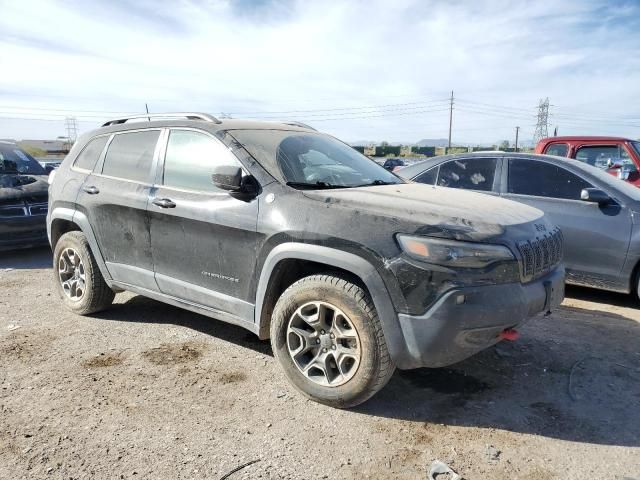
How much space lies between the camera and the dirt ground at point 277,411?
2.58 m

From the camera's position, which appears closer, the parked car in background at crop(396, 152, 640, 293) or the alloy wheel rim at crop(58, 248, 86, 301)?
the alloy wheel rim at crop(58, 248, 86, 301)

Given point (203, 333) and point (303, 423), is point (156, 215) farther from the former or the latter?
point (303, 423)

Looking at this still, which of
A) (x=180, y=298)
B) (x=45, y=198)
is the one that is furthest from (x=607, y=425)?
(x=45, y=198)

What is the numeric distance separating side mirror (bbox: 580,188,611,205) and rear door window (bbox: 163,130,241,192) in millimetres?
3573

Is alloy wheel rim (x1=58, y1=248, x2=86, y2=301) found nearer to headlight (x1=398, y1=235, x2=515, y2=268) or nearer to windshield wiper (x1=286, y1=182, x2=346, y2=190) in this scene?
windshield wiper (x1=286, y1=182, x2=346, y2=190)

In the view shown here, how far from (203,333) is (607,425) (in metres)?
3.03

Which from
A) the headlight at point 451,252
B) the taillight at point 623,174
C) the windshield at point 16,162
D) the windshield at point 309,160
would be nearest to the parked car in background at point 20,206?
the windshield at point 16,162

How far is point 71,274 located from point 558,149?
7.22 metres

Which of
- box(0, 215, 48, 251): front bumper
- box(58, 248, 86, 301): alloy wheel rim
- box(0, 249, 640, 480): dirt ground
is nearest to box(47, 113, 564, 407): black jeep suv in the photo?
box(58, 248, 86, 301): alloy wheel rim

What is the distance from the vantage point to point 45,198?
738cm

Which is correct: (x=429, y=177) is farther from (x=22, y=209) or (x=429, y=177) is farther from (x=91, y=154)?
(x=22, y=209)

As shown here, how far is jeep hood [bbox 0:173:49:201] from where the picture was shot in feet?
23.1

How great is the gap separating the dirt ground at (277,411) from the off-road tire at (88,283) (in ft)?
0.72

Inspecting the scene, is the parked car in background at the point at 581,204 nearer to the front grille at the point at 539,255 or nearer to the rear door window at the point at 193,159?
the front grille at the point at 539,255
